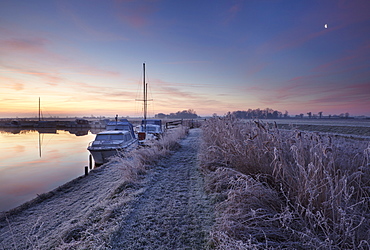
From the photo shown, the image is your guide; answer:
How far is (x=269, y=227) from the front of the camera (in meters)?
2.34

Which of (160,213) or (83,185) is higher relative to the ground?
(160,213)

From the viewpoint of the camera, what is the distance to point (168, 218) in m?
3.15

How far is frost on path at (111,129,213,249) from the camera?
2.60m

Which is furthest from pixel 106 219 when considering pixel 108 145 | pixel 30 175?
pixel 30 175

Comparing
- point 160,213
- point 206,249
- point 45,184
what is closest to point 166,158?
point 160,213

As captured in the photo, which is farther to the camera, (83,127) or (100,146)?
(83,127)

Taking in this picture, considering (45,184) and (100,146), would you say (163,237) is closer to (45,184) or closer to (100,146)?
(100,146)

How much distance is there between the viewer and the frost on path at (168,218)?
260 centimetres

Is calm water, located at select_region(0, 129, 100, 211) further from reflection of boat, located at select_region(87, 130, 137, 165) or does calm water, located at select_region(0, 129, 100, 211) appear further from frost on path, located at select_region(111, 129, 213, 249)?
frost on path, located at select_region(111, 129, 213, 249)

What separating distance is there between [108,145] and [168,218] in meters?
9.66

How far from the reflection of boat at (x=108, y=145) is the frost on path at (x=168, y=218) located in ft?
24.1

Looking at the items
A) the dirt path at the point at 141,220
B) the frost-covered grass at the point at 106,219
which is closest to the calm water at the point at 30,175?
the dirt path at the point at 141,220

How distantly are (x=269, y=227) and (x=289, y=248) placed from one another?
36 cm

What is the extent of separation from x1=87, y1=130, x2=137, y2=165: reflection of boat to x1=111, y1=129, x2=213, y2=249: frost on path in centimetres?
734
